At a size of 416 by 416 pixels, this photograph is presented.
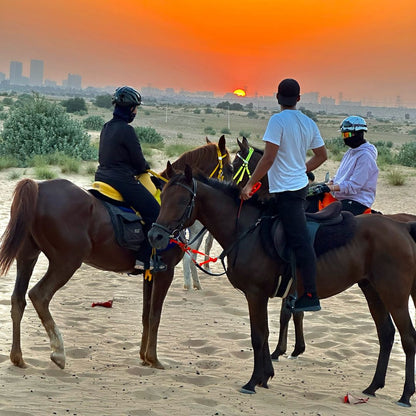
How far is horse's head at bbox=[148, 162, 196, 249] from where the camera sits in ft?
19.0

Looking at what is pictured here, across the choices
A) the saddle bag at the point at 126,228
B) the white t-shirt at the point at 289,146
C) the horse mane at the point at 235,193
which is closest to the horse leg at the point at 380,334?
the horse mane at the point at 235,193

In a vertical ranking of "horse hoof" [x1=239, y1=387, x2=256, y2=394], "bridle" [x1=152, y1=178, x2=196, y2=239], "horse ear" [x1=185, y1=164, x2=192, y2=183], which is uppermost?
"horse ear" [x1=185, y1=164, x2=192, y2=183]

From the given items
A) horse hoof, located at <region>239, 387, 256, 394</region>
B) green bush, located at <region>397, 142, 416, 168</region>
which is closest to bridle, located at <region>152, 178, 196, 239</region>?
horse hoof, located at <region>239, 387, 256, 394</region>

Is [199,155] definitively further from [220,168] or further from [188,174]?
[188,174]

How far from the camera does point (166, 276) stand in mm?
6926

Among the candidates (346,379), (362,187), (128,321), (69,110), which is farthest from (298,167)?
(69,110)

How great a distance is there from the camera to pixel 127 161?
273 inches

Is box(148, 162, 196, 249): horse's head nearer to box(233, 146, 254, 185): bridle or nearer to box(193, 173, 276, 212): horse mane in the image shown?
box(193, 173, 276, 212): horse mane

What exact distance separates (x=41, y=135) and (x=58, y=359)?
2059 cm

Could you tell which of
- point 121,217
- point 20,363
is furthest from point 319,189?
point 20,363

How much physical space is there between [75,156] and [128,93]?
61.3 ft

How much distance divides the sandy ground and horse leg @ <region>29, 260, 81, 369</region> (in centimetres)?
18

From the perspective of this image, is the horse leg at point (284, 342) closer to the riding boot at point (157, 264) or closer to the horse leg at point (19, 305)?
the riding boot at point (157, 264)

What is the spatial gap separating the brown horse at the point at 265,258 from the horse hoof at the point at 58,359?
174 cm
